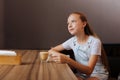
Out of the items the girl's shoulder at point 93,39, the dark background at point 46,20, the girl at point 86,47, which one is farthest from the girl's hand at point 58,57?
the dark background at point 46,20

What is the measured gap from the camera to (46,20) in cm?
351

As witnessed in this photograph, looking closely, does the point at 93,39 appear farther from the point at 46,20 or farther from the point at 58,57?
the point at 46,20

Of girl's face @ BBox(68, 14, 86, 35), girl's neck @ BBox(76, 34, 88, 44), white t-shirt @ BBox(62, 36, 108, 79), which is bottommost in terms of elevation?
white t-shirt @ BBox(62, 36, 108, 79)

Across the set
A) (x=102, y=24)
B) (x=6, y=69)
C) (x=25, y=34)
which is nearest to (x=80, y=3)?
(x=102, y=24)

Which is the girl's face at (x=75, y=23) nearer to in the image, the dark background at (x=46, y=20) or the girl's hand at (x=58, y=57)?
the girl's hand at (x=58, y=57)

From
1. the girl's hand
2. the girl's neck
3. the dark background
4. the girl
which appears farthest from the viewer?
Result: the dark background

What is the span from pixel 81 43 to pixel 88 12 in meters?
1.59

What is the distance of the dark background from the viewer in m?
3.46

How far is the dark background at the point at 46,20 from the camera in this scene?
3.46m

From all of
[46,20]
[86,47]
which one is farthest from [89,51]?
[46,20]

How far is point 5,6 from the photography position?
11.3 ft

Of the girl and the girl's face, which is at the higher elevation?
the girl's face

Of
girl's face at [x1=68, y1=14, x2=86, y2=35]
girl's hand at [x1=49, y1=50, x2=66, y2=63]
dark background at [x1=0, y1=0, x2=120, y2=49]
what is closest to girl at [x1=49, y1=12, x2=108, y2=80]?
girl's face at [x1=68, y1=14, x2=86, y2=35]

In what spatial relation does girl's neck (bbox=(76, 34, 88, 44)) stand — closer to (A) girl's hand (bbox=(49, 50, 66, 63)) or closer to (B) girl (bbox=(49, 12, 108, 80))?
(B) girl (bbox=(49, 12, 108, 80))
